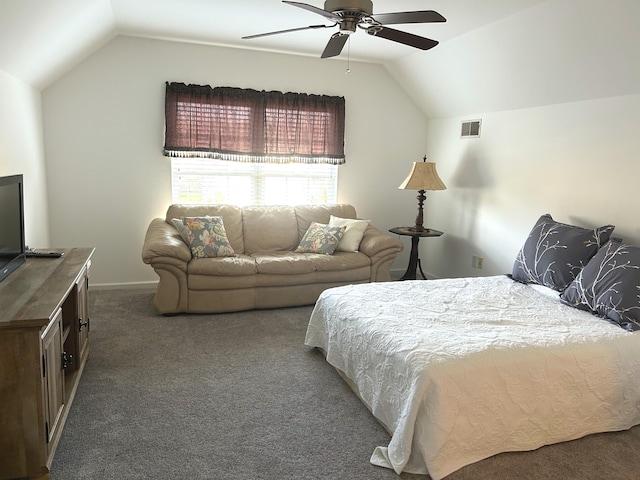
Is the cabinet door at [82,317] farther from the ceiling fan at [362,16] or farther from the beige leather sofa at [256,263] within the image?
the ceiling fan at [362,16]

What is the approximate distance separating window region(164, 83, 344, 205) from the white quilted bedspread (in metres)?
2.63

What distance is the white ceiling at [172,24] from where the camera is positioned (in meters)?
2.97

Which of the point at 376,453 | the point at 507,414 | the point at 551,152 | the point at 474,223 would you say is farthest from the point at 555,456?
the point at 474,223

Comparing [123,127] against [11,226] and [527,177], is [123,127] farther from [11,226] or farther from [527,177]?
[527,177]

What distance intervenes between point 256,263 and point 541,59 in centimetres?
287

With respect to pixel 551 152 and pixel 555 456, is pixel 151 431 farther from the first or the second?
pixel 551 152

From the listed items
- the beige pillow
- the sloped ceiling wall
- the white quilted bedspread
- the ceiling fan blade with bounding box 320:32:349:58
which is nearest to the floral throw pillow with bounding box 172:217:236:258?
the beige pillow

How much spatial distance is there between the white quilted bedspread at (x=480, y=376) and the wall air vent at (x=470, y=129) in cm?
247

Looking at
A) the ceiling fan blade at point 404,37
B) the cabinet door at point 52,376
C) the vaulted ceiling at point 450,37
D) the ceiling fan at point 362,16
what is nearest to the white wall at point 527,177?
the vaulted ceiling at point 450,37

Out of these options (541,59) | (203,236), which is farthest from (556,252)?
(203,236)

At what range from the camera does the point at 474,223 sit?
5027mm

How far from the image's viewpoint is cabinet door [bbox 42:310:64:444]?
6.83 ft

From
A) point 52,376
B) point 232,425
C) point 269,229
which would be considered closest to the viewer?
point 52,376

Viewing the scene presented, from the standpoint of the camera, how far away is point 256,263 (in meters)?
4.34
